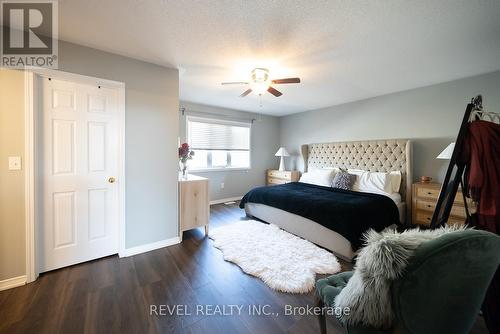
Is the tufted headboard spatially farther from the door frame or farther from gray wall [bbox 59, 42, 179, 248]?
the door frame

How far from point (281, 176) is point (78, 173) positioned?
13.6 feet

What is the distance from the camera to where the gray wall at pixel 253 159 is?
194 inches

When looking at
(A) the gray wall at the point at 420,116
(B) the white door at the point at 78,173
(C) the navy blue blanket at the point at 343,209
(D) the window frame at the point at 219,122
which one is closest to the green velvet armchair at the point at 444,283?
(C) the navy blue blanket at the point at 343,209

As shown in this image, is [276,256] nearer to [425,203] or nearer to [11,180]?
[425,203]

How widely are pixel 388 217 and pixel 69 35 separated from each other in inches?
164

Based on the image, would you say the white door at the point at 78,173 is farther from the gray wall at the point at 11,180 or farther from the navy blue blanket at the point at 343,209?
the navy blue blanket at the point at 343,209

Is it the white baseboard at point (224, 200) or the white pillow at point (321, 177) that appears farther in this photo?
the white baseboard at point (224, 200)

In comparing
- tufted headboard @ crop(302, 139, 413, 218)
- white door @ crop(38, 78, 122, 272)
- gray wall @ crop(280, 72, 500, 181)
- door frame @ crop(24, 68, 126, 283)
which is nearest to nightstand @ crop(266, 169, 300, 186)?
tufted headboard @ crop(302, 139, 413, 218)

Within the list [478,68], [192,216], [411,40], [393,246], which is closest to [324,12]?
[411,40]

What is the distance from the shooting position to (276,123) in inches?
237

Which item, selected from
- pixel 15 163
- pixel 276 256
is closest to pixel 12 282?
pixel 15 163

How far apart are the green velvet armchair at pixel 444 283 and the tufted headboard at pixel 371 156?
117 inches

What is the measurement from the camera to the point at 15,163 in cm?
189

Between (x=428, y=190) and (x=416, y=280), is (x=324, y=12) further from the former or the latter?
(x=428, y=190)
